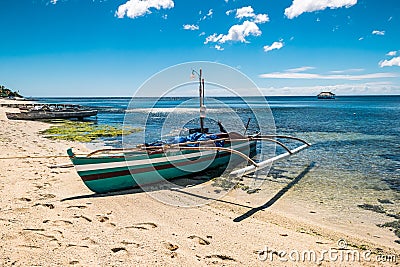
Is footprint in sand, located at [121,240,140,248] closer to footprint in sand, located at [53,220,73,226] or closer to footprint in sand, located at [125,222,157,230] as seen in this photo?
footprint in sand, located at [125,222,157,230]

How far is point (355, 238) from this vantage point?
510cm

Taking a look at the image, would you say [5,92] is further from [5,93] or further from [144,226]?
[144,226]

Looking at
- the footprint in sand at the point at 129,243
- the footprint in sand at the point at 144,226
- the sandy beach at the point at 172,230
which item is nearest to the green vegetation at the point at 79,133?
the sandy beach at the point at 172,230

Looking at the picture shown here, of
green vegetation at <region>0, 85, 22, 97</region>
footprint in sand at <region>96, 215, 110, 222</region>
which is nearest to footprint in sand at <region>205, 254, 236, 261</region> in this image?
footprint in sand at <region>96, 215, 110, 222</region>

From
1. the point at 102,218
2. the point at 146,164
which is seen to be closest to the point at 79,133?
the point at 146,164

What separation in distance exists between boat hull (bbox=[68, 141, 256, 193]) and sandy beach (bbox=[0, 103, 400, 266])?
0.34 meters

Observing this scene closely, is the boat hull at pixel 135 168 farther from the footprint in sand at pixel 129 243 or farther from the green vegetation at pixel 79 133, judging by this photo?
the green vegetation at pixel 79 133

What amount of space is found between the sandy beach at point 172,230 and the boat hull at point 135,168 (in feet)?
1.13

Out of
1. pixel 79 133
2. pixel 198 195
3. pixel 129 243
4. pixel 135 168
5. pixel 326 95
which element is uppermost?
pixel 326 95

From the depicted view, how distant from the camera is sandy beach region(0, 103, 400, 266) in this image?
3969 millimetres

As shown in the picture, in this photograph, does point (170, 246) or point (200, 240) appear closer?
point (170, 246)

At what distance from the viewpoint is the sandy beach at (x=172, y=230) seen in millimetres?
3969

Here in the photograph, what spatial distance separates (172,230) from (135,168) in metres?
2.44

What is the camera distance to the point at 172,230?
4.88 meters
